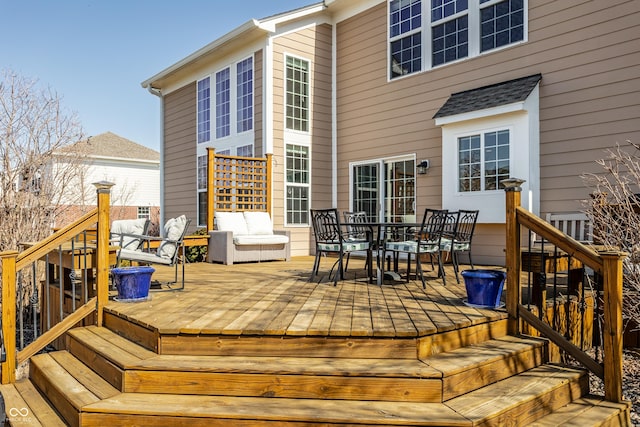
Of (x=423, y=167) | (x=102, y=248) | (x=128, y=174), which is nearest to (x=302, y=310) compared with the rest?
(x=102, y=248)

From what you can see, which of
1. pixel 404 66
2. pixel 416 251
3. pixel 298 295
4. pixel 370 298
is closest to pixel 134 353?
pixel 298 295

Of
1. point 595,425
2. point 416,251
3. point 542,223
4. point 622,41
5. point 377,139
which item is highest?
point 622,41

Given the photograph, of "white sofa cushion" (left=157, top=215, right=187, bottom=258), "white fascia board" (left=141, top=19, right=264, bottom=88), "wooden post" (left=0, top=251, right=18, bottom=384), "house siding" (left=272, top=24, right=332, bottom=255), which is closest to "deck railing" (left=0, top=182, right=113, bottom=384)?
"wooden post" (left=0, top=251, right=18, bottom=384)

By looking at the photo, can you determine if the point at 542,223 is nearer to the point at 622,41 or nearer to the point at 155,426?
the point at 155,426

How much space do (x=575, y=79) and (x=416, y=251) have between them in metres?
3.50

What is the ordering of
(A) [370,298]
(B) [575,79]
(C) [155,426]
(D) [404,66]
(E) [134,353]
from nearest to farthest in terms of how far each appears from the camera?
(C) [155,426] < (E) [134,353] < (A) [370,298] < (B) [575,79] < (D) [404,66]

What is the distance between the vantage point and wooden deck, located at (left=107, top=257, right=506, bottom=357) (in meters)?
2.86

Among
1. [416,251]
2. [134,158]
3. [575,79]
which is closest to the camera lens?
[416,251]

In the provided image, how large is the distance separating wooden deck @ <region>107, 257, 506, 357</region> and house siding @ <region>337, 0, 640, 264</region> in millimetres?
2295

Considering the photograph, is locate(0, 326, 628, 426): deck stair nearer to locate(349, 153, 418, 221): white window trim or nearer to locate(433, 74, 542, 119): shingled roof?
locate(433, 74, 542, 119): shingled roof

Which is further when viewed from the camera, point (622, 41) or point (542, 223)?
point (622, 41)

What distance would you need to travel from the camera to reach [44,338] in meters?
3.41

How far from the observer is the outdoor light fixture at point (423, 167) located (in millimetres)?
7487

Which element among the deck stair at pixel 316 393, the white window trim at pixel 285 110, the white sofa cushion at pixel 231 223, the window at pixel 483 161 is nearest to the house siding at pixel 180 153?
the white window trim at pixel 285 110
